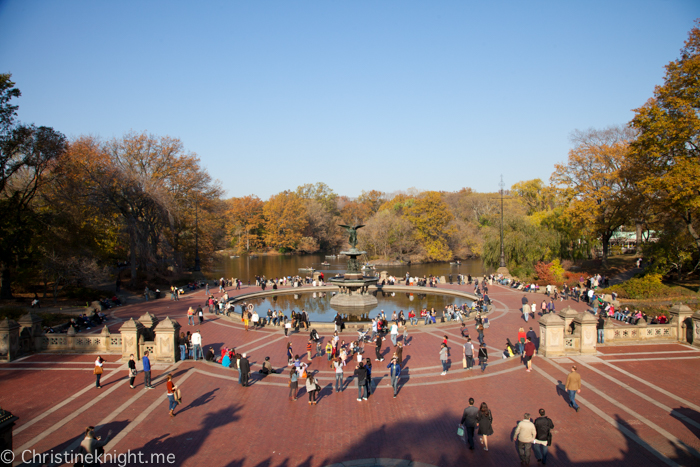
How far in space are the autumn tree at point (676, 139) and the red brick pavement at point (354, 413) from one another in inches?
446

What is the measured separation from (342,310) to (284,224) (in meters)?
65.1

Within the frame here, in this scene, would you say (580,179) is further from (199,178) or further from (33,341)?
(33,341)

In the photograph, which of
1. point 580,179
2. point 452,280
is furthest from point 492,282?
point 580,179

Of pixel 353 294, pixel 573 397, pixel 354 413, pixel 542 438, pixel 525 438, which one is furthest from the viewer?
pixel 353 294

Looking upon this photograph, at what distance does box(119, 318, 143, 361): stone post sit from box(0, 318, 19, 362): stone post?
15.0ft

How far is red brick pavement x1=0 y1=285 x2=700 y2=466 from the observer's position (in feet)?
32.6

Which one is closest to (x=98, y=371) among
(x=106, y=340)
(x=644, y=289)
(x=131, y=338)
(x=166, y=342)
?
(x=166, y=342)

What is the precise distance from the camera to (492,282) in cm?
4091

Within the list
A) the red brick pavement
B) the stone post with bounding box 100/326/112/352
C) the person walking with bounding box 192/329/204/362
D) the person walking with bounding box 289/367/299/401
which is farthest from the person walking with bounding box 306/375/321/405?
the stone post with bounding box 100/326/112/352

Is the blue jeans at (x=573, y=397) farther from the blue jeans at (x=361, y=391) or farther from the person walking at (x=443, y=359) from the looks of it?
the blue jeans at (x=361, y=391)

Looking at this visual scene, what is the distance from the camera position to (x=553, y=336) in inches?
652

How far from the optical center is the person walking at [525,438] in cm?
912

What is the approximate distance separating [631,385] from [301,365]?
36.2ft

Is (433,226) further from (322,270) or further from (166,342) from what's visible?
(166,342)
